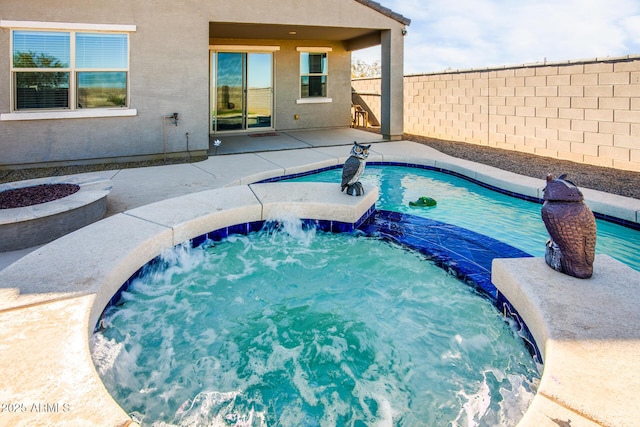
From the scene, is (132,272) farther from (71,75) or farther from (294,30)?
(294,30)

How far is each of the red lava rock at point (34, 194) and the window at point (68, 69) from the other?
365 centimetres

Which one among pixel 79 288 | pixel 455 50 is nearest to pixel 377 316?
pixel 79 288

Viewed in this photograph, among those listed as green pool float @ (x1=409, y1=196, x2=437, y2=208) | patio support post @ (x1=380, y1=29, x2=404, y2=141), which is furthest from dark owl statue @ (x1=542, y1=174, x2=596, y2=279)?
patio support post @ (x1=380, y1=29, x2=404, y2=141)

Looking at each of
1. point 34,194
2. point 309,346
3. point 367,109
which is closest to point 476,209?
point 309,346

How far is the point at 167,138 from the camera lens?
8.86 metres

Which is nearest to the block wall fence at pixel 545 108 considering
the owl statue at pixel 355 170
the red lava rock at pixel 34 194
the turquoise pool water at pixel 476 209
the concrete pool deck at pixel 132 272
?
the turquoise pool water at pixel 476 209

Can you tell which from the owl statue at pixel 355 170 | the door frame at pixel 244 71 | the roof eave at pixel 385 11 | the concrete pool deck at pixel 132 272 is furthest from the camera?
the door frame at pixel 244 71

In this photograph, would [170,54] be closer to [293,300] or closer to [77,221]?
[77,221]

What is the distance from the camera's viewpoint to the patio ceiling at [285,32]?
988 cm

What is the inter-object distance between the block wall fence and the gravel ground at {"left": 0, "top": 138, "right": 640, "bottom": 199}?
36cm

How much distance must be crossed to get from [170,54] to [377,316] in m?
7.48

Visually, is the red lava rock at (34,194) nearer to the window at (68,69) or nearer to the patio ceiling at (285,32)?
the window at (68,69)

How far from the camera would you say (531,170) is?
309 inches

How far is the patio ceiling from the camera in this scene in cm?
988
